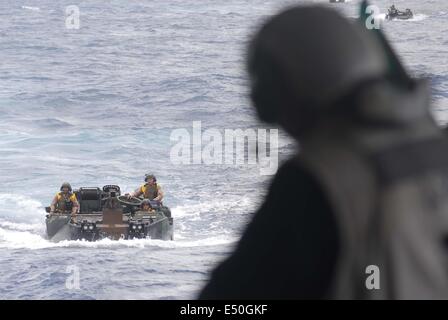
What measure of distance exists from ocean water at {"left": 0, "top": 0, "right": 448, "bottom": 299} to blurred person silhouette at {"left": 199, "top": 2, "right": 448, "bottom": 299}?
0.58 ft

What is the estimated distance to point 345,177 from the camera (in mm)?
1956

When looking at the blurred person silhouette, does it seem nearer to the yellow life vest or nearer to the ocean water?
the ocean water

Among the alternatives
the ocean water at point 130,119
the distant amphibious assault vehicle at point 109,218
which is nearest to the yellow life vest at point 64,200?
the distant amphibious assault vehicle at point 109,218

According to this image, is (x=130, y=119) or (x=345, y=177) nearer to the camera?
(x=345, y=177)

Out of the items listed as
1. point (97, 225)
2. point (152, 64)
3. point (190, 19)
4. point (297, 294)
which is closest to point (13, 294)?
point (97, 225)

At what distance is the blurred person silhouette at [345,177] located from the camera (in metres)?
1.92

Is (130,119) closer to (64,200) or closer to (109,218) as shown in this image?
(109,218)

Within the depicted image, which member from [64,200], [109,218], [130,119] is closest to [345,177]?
[64,200]

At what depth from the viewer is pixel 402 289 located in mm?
1953

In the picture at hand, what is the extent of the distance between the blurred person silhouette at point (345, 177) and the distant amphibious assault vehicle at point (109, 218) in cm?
3215

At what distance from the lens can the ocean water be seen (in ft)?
127

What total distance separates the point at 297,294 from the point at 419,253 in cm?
25

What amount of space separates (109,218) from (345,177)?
3452 centimetres
